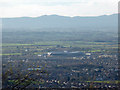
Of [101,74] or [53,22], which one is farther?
[53,22]

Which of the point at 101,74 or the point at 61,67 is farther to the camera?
the point at 61,67

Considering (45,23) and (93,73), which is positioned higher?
(45,23)

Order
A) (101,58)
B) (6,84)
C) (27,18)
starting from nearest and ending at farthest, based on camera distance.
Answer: (6,84) → (101,58) → (27,18)

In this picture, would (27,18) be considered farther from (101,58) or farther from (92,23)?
(101,58)

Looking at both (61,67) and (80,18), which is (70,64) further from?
(80,18)

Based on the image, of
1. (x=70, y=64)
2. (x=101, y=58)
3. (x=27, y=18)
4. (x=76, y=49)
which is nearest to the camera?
(x=70, y=64)

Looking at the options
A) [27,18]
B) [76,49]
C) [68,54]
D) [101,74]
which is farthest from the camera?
[27,18]

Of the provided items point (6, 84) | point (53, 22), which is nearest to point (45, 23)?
point (53, 22)

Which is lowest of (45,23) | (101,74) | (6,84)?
(101,74)

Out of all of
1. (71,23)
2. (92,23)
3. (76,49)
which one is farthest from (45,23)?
(76,49)
